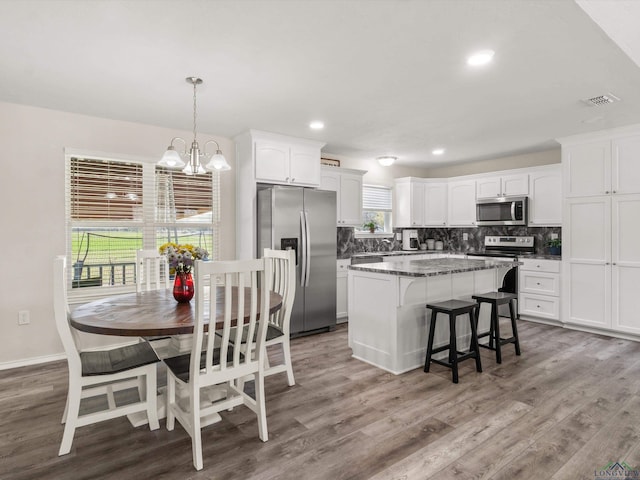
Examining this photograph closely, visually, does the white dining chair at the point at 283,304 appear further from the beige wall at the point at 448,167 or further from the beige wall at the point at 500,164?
the beige wall at the point at 500,164

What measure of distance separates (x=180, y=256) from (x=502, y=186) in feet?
16.2

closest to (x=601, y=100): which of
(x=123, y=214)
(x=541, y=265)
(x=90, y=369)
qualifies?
(x=541, y=265)

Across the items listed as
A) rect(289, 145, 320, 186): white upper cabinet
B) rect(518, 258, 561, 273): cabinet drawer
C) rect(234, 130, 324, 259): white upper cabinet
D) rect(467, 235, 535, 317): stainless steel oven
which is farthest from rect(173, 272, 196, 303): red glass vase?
rect(518, 258, 561, 273): cabinet drawer

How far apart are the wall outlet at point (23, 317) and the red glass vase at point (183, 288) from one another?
2.05 metres

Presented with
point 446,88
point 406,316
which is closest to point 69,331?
point 406,316

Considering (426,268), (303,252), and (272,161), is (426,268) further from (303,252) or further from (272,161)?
(272,161)

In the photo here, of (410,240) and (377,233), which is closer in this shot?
(377,233)

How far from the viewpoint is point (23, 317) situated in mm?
3541

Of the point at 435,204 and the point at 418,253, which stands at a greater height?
the point at 435,204

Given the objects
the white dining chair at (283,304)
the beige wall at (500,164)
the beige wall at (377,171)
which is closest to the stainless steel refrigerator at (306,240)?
the white dining chair at (283,304)

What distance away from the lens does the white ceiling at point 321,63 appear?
2.06 metres

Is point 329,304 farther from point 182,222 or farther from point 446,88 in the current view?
point 446,88

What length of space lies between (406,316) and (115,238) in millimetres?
3105

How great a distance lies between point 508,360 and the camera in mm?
3592
